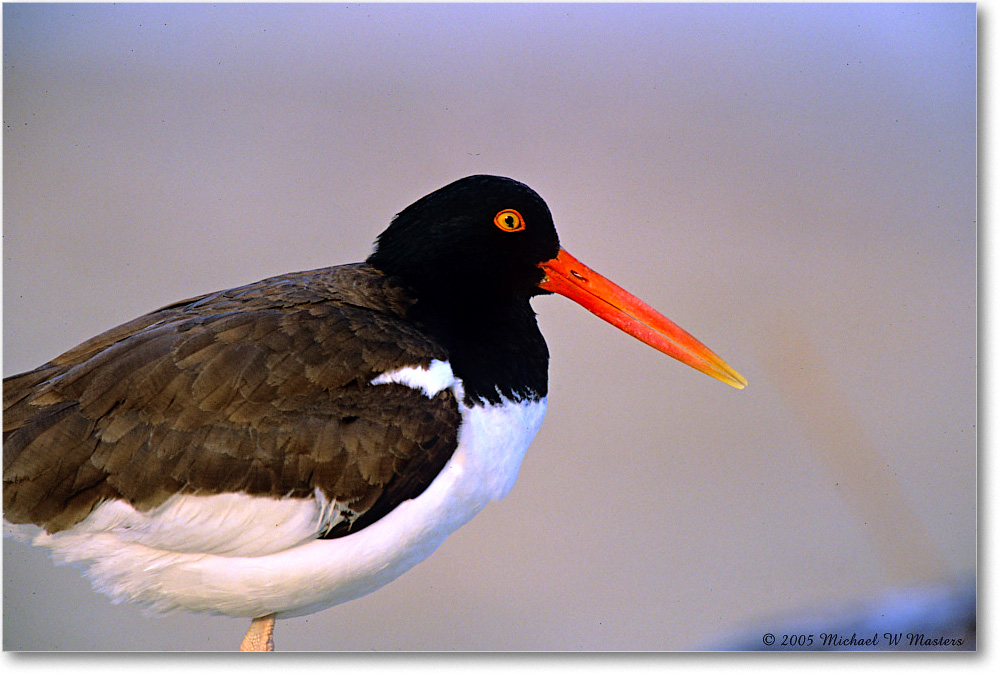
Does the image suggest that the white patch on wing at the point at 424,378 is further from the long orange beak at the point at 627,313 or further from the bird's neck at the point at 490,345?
the long orange beak at the point at 627,313

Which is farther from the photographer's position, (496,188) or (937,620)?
(937,620)

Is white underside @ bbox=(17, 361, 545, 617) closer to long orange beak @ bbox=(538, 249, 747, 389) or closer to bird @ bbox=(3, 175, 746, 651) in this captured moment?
bird @ bbox=(3, 175, 746, 651)

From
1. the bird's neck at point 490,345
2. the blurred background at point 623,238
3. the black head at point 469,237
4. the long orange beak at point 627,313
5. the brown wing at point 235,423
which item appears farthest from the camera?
the blurred background at point 623,238

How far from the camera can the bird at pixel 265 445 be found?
2.17m

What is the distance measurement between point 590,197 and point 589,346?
19.0 inches

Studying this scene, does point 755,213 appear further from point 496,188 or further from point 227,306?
point 227,306

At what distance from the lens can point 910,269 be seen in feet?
9.42

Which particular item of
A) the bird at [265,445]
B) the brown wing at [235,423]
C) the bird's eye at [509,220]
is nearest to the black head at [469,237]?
the bird's eye at [509,220]

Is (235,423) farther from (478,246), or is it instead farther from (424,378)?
(478,246)

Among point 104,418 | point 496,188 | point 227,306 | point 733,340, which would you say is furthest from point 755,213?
point 104,418

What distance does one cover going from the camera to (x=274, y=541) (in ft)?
7.20

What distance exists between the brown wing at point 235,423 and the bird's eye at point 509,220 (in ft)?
1.44

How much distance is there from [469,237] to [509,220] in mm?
120

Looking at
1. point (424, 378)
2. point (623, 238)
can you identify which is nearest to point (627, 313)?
point (623, 238)
